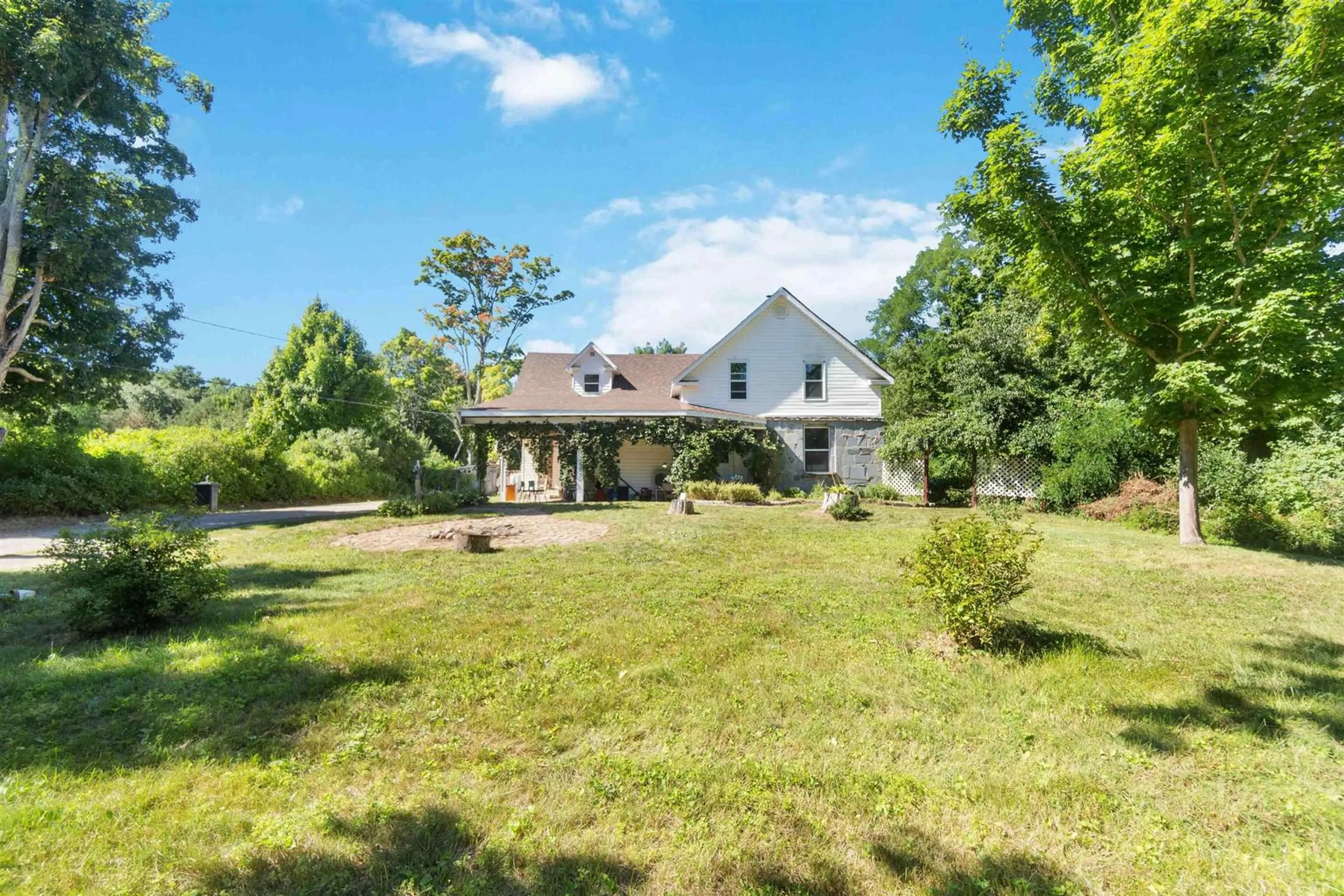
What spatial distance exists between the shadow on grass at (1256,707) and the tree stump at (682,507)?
10375mm

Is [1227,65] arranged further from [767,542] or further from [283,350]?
[283,350]

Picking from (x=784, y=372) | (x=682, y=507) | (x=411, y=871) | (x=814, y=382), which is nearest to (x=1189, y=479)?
(x=682, y=507)

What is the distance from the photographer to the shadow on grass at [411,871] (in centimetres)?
221

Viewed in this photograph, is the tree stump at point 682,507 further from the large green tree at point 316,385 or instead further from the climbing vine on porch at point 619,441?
the large green tree at point 316,385

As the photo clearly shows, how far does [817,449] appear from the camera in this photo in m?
21.2

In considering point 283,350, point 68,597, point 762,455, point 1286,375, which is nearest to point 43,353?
point 283,350

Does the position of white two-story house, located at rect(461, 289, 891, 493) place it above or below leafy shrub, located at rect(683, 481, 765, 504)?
above

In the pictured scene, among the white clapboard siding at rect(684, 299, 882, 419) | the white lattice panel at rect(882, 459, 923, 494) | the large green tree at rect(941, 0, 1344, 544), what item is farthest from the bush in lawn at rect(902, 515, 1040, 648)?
the white clapboard siding at rect(684, 299, 882, 419)

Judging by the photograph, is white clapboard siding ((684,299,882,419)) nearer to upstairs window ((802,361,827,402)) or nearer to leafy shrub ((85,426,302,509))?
upstairs window ((802,361,827,402))

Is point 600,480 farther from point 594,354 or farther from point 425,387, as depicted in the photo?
point 425,387

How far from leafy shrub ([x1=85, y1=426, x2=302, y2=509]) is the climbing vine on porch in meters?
7.18

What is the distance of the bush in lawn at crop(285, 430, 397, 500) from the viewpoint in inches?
821

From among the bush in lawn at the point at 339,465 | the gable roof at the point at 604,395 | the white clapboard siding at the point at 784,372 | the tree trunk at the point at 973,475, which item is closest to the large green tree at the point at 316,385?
the bush in lawn at the point at 339,465

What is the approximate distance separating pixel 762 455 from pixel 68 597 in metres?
17.4
